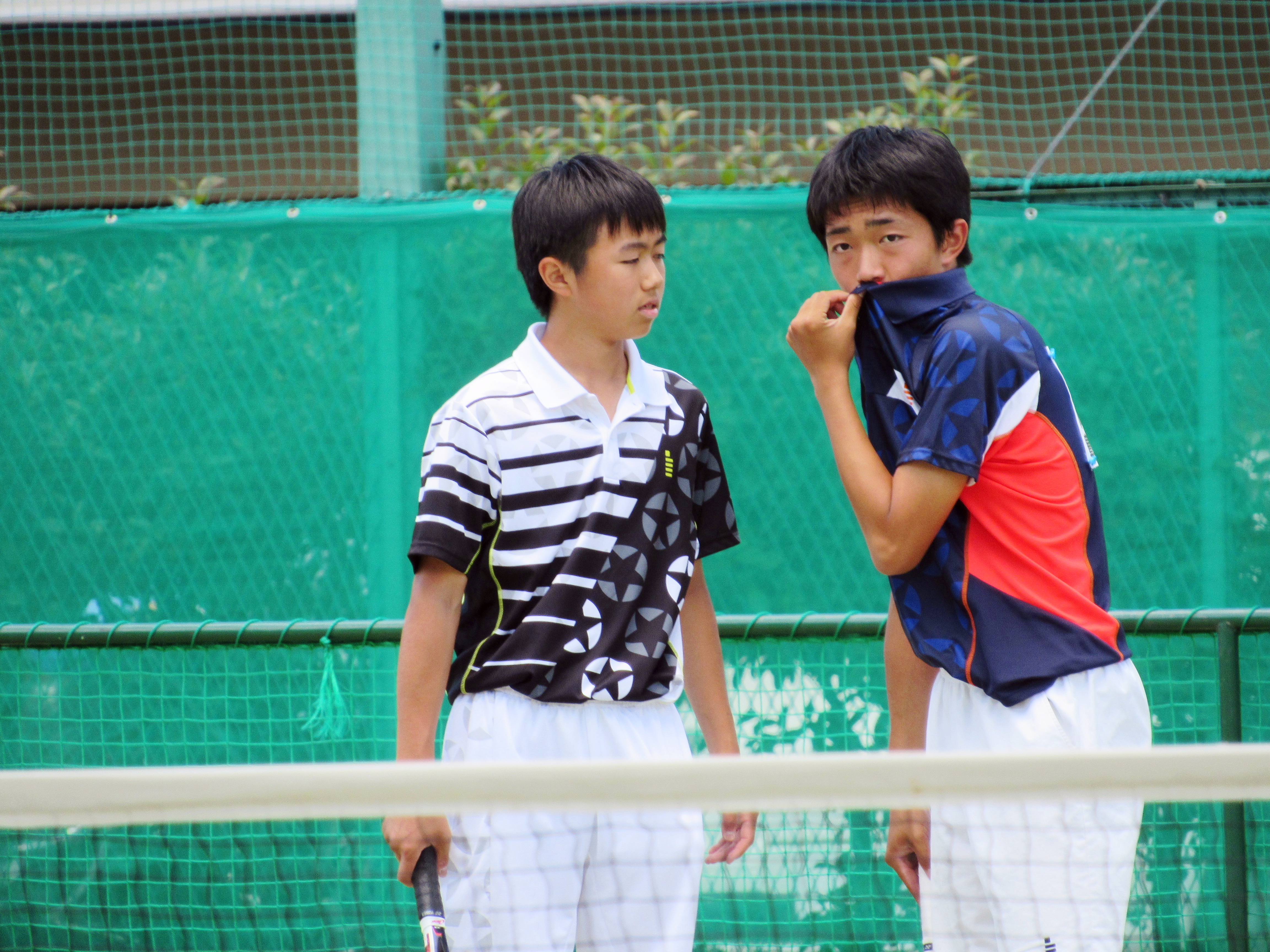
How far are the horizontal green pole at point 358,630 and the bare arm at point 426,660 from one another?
32.9 inches

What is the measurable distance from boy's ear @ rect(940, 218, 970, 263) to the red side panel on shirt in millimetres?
317

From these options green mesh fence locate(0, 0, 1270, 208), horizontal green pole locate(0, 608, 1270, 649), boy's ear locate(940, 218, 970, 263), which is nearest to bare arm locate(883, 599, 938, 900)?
boy's ear locate(940, 218, 970, 263)

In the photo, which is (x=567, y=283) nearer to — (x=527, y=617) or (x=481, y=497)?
(x=481, y=497)

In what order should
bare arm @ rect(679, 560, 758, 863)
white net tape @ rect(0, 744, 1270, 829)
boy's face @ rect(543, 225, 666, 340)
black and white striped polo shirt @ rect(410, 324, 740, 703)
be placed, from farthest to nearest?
bare arm @ rect(679, 560, 758, 863) → boy's face @ rect(543, 225, 666, 340) → black and white striped polo shirt @ rect(410, 324, 740, 703) → white net tape @ rect(0, 744, 1270, 829)

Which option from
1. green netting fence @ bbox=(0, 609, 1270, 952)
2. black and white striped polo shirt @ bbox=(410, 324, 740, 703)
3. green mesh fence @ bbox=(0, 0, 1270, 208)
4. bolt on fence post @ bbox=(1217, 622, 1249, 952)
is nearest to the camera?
black and white striped polo shirt @ bbox=(410, 324, 740, 703)

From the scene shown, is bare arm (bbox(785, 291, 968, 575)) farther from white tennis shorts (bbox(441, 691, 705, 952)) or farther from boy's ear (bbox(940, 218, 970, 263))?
white tennis shorts (bbox(441, 691, 705, 952))

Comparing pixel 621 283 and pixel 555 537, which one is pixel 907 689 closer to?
pixel 555 537

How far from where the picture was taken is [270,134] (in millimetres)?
5688

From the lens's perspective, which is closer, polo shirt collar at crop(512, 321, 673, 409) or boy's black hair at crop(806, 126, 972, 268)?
boy's black hair at crop(806, 126, 972, 268)

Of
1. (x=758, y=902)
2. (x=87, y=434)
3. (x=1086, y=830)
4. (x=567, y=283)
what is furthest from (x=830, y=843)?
(x=87, y=434)

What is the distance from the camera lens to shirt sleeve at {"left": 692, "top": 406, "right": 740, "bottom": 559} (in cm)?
219

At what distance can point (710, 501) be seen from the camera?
2199mm

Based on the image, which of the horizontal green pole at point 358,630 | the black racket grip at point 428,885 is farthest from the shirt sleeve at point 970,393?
the horizontal green pole at point 358,630

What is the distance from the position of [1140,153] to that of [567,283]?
3.64m
